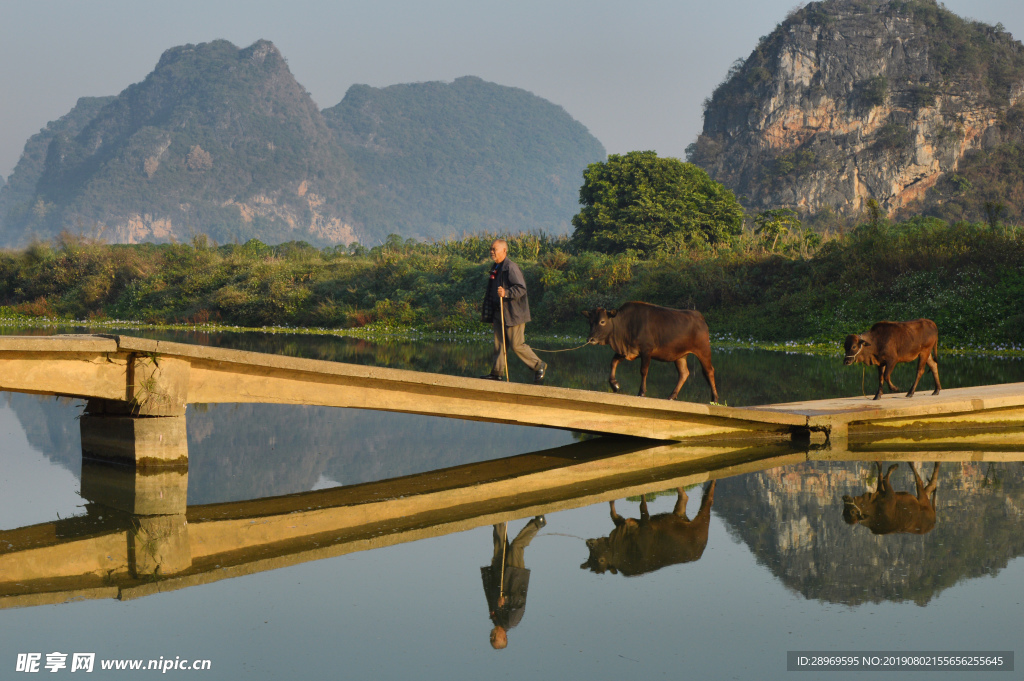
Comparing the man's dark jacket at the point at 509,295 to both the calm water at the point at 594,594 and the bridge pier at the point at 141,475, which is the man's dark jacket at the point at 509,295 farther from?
the bridge pier at the point at 141,475

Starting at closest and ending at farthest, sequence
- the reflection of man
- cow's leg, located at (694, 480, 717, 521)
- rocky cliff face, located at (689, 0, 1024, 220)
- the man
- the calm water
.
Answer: the calm water, the reflection of man, cow's leg, located at (694, 480, 717, 521), the man, rocky cliff face, located at (689, 0, 1024, 220)

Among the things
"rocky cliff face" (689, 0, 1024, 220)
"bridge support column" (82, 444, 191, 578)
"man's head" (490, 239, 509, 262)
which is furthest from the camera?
"rocky cliff face" (689, 0, 1024, 220)

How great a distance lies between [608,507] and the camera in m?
8.63

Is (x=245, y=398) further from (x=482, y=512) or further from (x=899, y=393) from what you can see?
(x=899, y=393)

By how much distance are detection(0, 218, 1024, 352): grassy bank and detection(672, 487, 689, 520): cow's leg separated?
713 inches

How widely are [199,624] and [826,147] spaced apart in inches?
3292

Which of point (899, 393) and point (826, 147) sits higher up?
point (826, 147)

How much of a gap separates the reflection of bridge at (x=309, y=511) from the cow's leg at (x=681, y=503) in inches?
12.0

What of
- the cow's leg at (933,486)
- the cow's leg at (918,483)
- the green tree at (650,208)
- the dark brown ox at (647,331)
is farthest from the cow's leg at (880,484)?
the green tree at (650,208)

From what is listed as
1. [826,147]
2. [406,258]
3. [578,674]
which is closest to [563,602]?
[578,674]

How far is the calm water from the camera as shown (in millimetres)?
5262

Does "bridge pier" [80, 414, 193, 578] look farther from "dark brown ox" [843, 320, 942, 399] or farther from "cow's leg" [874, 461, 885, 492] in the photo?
"dark brown ox" [843, 320, 942, 399]

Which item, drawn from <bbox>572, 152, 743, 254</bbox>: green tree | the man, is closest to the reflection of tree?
the man

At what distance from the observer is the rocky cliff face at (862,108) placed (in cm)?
7812
